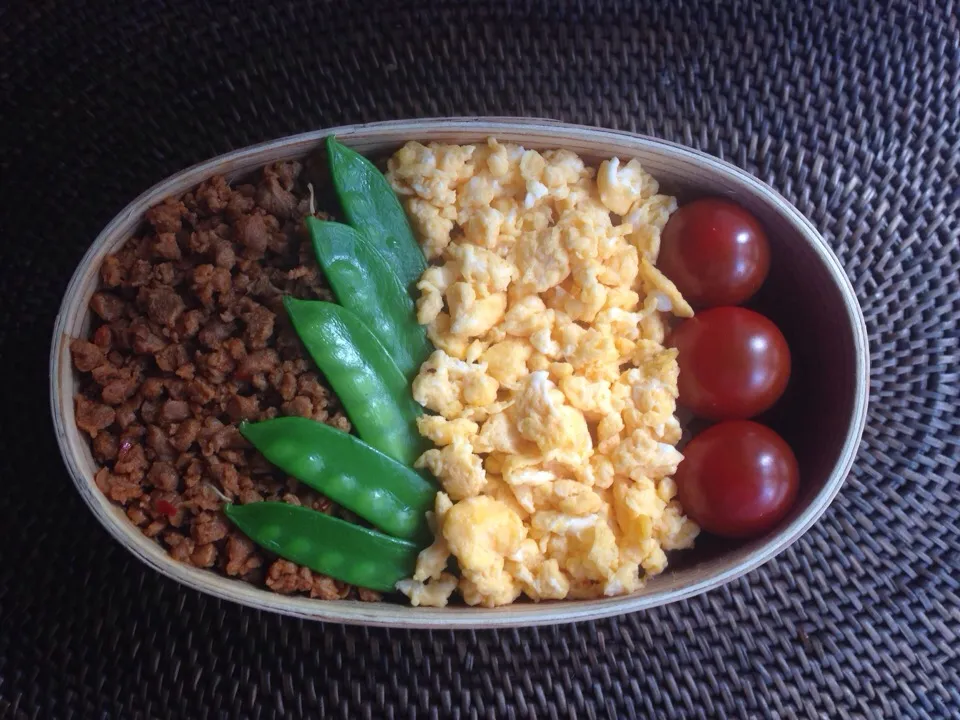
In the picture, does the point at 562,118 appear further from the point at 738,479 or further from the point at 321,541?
the point at 321,541

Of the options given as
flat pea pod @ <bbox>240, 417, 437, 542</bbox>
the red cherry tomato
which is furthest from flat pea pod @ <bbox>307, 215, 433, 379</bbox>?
the red cherry tomato

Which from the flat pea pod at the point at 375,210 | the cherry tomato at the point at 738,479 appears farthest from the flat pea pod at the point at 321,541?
the cherry tomato at the point at 738,479

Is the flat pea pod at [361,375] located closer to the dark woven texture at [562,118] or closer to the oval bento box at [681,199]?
the oval bento box at [681,199]

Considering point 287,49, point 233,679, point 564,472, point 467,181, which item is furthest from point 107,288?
point 564,472

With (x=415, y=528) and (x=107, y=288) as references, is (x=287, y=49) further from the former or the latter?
(x=415, y=528)

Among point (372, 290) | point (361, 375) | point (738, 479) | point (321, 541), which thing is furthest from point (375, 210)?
point (738, 479)

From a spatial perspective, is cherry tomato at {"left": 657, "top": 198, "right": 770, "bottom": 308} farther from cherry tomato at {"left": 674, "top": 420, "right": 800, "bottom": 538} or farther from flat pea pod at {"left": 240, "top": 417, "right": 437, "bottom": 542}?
flat pea pod at {"left": 240, "top": 417, "right": 437, "bottom": 542}

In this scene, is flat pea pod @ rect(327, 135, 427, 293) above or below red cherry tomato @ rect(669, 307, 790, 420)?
above
